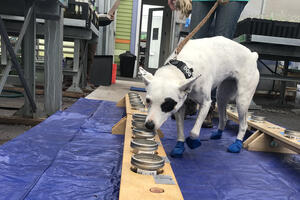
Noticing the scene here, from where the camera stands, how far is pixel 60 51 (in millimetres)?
3037

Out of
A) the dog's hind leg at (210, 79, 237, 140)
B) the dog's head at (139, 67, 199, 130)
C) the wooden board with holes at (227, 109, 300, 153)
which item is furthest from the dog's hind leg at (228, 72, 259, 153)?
the dog's head at (139, 67, 199, 130)

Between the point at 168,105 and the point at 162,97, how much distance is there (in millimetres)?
63

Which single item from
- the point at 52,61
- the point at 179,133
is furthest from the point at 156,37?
the point at 179,133

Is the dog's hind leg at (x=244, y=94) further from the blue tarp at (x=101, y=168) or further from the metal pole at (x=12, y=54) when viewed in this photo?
the metal pole at (x=12, y=54)

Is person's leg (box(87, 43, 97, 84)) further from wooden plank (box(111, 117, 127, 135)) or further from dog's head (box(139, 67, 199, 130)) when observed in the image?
dog's head (box(139, 67, 199, 130))

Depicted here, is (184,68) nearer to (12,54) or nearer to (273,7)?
(12,54)

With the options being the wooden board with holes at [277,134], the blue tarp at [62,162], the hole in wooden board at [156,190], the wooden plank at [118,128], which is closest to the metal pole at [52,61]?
the blue tarp at [62,162]

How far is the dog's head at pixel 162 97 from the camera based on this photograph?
1.46 metres

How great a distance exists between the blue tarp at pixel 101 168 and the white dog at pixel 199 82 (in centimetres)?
22

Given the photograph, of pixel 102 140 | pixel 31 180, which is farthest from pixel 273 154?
pixel 31 180

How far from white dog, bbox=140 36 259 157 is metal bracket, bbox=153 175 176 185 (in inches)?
14.7

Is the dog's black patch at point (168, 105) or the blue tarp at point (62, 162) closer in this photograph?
the blue tarp at point (62, 162)

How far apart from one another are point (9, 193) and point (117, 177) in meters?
0.52

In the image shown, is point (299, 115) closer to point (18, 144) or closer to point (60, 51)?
point (60, 51)
